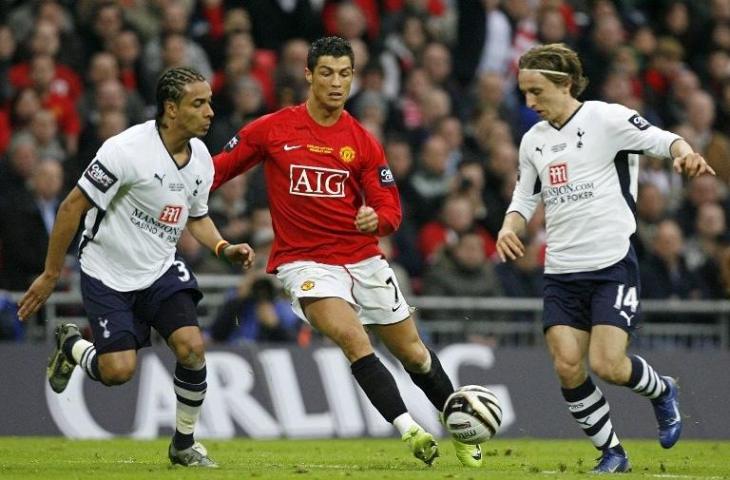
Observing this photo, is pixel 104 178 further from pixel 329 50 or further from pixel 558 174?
pixel 558 174

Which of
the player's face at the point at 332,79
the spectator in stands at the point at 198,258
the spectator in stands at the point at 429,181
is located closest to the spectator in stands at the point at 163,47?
the spectator in stands at the point at 198,258

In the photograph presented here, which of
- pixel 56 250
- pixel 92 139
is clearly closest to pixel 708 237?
pixel 92 139

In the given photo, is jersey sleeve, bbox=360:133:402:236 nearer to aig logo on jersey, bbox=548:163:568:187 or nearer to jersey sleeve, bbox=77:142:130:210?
aig logo on jersey, bbox=548:163:568:187

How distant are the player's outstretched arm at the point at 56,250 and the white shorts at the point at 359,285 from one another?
1487 mm

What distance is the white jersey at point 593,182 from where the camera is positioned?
1041cm

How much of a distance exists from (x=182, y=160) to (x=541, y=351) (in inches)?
258

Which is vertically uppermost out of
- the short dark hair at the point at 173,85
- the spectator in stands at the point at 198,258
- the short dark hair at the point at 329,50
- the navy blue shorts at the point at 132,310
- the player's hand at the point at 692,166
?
the short dark hair at the point at 329,50

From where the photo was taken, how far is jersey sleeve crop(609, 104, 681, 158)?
10273 millimetres

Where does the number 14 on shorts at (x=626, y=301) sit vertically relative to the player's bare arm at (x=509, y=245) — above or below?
below

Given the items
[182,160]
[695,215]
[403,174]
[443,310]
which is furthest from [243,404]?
[695,215]

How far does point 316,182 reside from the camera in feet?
34.7

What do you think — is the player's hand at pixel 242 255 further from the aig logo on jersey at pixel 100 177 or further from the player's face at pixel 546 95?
the player's face at pixel 546 95

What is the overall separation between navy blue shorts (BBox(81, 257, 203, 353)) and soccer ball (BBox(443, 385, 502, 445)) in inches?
71.5

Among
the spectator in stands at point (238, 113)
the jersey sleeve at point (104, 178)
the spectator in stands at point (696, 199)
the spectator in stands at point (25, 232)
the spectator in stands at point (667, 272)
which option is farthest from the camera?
the spectator in stands at point (696, 199)
